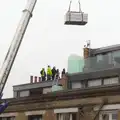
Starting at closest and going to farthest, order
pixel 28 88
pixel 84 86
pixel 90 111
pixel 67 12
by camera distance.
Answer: pixel 67 12 → pixel 90 111 → pixel 84 86 → pixel 28 88

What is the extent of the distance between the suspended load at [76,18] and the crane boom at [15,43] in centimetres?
427

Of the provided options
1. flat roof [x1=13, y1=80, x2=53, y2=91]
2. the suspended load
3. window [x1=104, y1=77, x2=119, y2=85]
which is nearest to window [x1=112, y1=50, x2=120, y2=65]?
window [x1=104, y1=77, x2=119, y2=85]

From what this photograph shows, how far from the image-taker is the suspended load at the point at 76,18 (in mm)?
32062

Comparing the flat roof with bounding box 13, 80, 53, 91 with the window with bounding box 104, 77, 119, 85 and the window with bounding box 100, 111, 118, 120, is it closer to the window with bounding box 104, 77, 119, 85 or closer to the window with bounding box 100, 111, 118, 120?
the window with bounding box 104, 77, 119, 85

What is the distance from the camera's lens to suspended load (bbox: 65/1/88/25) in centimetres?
3206

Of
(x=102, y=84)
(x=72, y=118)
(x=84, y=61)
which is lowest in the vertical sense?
(x=72, y=118)

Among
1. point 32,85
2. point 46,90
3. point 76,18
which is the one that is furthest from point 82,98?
point 32,85

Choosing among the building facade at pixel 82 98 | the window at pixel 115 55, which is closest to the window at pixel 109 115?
the building facade at pixel 82 98

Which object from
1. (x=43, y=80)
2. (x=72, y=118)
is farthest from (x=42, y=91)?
(x=72, y=118)

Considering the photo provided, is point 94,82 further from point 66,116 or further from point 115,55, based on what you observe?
point 66,116

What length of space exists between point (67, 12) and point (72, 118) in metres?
9.48

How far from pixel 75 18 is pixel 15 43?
6834 mm

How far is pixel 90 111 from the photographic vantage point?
35656mm

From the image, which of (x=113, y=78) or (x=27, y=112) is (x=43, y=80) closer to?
(x=27, y=112)
